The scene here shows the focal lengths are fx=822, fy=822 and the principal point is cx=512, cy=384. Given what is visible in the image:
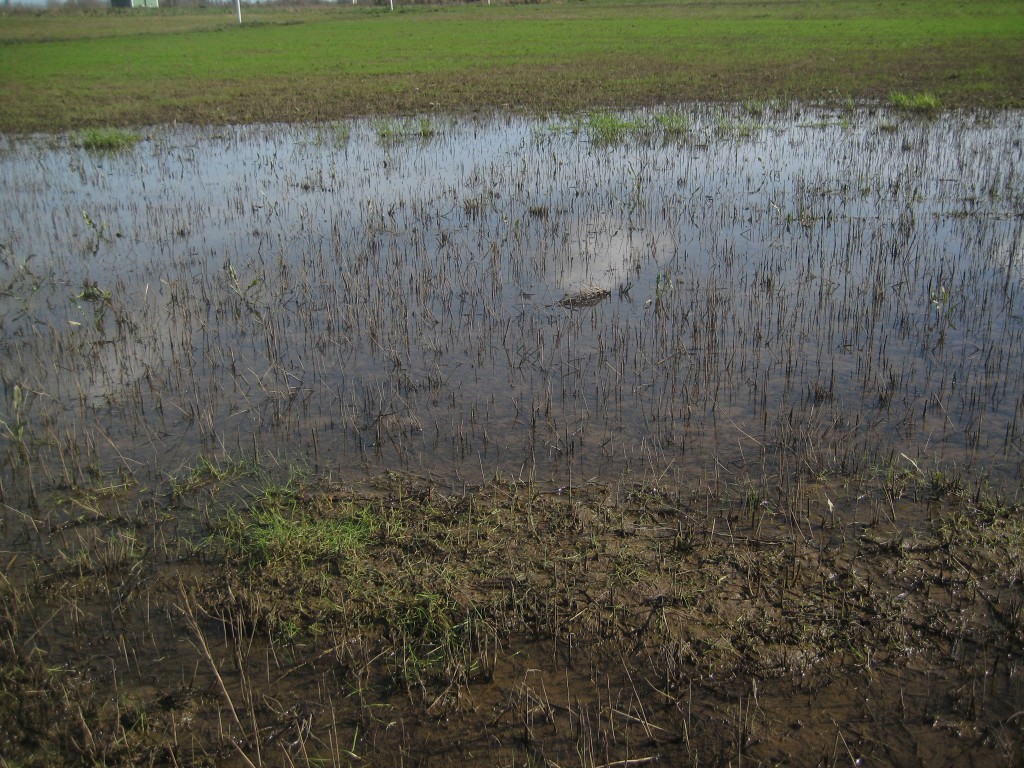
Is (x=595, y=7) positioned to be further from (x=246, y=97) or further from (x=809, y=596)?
(x=809, y=596)

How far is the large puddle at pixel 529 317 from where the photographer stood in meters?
5.20

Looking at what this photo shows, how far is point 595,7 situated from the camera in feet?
186

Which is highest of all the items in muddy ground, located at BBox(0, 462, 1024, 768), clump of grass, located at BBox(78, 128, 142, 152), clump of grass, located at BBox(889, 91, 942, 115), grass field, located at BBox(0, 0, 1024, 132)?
grass field, located at BBox(0, 0, 1024, 132)

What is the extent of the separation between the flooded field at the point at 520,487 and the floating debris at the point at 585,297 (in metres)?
0.12

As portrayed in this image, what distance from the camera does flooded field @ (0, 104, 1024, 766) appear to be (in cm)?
324

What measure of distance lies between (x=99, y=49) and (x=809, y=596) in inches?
1588

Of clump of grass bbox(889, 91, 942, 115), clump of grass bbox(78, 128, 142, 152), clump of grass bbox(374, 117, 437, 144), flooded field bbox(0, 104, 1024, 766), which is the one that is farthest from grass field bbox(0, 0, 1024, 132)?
flooded field bbox(0, 104, 1024, 766)

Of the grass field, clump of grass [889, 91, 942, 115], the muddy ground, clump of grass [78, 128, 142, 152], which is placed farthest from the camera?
the grass field

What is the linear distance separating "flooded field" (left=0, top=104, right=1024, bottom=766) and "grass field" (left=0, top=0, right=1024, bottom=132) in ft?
37.2

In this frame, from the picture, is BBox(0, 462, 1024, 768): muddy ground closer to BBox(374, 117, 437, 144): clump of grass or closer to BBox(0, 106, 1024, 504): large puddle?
BBox(0, 106, 1024, 504): large puddle

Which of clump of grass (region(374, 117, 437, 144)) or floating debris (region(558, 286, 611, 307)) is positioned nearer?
floating debris (region(558, 286, 611, 307))

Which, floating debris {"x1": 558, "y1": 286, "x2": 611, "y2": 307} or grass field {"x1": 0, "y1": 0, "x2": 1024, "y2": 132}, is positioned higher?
grass field {"x1": 0, "y1": 0, "x2": 1024, "y2": 132}

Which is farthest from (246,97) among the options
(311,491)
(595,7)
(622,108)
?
(595,7)

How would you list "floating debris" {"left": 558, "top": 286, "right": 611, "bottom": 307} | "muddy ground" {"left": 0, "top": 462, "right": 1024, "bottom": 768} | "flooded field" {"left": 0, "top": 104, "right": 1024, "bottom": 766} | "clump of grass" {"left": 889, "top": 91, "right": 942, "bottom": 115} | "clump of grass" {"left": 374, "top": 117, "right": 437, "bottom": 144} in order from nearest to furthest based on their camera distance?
1. "muddy ground" {"left": 0, "top": 462, "right": 1024, "bottom": 768}
2. "flooded field" {"left": 0, "top": 104, "right": 1024, "bottom": 766}
3. "floating debris" {"left": 558, "top": 286, "right": 611, "bottom": 307}
4. "clump of grass" {"left": 374, "top": 117, "right": 437, "bottom": 144}
5. "clump of grass" {"left": 889, "top": 91, "right": 942, "bottom": 115}
